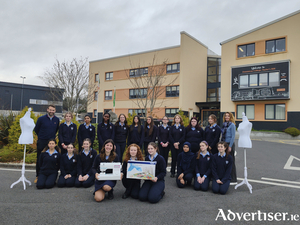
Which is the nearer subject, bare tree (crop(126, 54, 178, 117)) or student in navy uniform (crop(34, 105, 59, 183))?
student in navy uniform (crop(34, 105, 59, 183))

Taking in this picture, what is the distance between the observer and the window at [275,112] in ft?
75.4

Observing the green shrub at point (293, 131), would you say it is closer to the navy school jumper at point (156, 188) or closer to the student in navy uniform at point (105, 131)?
the student in navy uniform at point (105, 131)

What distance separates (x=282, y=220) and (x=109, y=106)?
35.5 metres

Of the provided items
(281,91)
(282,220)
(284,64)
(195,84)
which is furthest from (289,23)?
(282,220)

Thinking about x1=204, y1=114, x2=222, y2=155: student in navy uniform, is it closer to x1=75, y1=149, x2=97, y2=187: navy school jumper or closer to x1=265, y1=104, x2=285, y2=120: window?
x1=75, y1=149, x2=97, y2=187: navy school jumper

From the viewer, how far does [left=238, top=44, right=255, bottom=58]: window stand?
24908 mm

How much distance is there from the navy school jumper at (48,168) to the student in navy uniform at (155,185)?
2371mm

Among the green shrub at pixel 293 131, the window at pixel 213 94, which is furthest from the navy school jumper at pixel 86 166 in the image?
the window at pixel 213 94

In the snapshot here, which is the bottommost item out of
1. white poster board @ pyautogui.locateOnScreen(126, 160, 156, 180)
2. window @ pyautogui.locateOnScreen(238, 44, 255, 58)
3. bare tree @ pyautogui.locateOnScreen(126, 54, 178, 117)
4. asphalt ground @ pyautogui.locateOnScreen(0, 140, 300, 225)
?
asphalt ground @ pyautogui.locateOnScreen(0, 140, 300, 225)

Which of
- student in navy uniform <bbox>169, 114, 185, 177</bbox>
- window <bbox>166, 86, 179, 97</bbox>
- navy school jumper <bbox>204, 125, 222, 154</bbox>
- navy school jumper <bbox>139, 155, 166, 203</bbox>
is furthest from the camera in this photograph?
window <bbox>166, 86, 179, 97</bbox>

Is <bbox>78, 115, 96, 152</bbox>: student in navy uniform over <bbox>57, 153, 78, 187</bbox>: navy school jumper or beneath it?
over

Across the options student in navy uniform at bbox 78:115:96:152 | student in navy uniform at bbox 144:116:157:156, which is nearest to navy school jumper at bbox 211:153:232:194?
student in navy uniform at bbox 144:116:157:156

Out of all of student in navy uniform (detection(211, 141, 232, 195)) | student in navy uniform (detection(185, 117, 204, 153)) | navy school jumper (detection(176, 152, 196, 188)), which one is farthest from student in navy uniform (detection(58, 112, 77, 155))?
student in navy uniform (detection(211, 141, 232, 195))

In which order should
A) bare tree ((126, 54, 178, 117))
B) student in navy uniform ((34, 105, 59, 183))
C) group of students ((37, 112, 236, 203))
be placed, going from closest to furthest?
1. group of students ((37, 112, 236, 203))
2. student in navy uniform ((34, 105, 59, 183))
3. bare tree ((126, 54, 178, 117))
